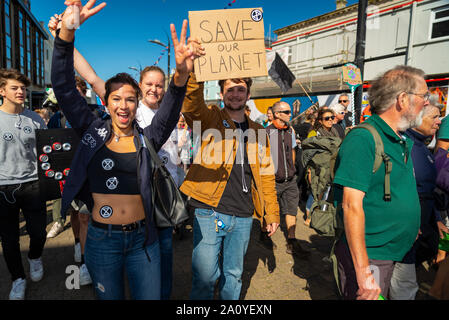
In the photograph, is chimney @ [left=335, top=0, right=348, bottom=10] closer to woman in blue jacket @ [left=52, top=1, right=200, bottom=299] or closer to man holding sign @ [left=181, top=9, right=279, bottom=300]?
man holding sign @ [left=181, top=9, right=279, bottom=300]

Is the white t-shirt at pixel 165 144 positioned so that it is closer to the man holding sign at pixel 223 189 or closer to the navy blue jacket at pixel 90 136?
the man holding sign at pixel 223 189

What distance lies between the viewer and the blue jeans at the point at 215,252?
7.39 ft

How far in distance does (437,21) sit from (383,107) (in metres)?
18.2

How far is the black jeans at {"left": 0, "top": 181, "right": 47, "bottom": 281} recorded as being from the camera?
2969 mm

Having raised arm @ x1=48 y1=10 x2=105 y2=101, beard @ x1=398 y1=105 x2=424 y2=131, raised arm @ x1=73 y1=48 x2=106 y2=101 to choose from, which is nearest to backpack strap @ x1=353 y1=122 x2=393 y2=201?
beard @ x1=398 y1=105 x2=424 y2=131

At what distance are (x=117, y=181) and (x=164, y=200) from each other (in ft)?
1.10

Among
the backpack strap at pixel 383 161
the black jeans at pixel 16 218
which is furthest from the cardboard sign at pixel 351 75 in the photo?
the black jeans at pixel 16 218

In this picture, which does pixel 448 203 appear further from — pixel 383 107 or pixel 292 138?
pixel 292 138

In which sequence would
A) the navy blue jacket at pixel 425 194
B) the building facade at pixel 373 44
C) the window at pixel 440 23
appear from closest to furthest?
the navy blue jacket at pixel 425 194 < the window at pixel 440 23 < the building facade at pixel 373 44

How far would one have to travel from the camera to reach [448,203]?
9.21ft

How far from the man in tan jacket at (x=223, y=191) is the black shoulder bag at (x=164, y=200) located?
1.38ft

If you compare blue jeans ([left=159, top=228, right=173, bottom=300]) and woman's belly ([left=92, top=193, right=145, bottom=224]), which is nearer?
woman's belly ([left=92, top=193, right=145, bottom=224])

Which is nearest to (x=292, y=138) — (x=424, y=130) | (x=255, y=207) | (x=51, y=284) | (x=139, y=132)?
(x=424, y=130)

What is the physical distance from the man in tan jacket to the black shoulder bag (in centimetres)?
42
